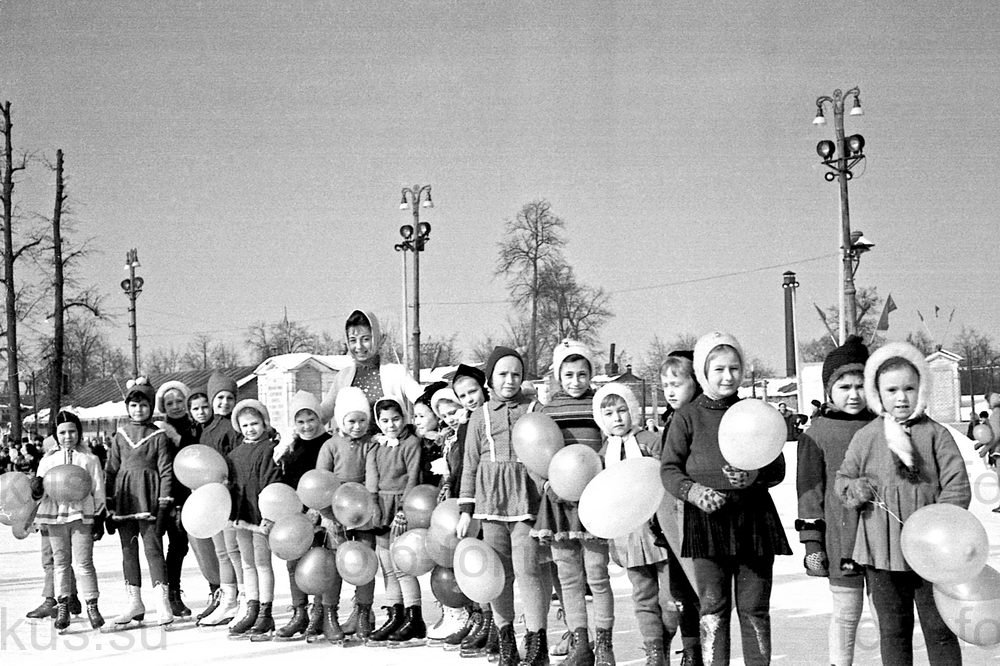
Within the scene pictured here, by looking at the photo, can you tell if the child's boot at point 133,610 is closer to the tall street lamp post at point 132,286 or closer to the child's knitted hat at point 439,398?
the child's knitted hat at point 439,398

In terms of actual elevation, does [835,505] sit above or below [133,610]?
above

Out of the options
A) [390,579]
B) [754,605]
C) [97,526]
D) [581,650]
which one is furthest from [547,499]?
[97,526]

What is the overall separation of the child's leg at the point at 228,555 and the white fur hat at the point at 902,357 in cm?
414

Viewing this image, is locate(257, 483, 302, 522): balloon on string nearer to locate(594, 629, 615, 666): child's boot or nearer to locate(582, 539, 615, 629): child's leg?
locate(582, 539, 615, 629): child's leg

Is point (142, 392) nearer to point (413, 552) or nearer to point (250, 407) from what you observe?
point (250, 407)

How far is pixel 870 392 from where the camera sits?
4.28m

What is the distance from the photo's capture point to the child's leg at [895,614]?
13.4ft

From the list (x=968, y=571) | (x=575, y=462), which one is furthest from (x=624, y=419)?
(x=968, y=571)

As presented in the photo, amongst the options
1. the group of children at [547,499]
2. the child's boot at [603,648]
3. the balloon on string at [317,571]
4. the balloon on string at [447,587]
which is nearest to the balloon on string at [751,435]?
the group of children at [547,499]

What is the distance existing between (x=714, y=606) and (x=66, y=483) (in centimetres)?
443

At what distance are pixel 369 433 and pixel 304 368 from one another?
1433 inches

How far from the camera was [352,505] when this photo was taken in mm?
6047

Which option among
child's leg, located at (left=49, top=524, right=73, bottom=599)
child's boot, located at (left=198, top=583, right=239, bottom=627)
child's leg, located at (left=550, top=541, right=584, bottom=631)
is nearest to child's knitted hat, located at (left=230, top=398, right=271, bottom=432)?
child's boot, located at (left=198, top=583, right=239, bottom=627)

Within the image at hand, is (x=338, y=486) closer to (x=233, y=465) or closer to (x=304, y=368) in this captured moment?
(x=233, y=465)
